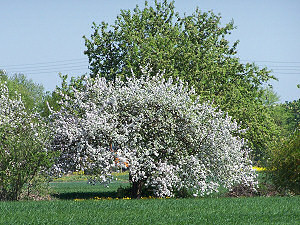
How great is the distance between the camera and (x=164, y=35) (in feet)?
94.2

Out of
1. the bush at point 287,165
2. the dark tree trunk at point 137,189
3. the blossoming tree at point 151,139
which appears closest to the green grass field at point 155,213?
the blossoming tree at point 151,139

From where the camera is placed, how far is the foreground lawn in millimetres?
12438

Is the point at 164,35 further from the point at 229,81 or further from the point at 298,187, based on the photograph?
the point at 298,187

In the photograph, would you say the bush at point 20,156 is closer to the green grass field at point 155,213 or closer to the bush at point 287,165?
the green grass field at point 155,213

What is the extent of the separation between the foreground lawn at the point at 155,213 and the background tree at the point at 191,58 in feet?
30.5

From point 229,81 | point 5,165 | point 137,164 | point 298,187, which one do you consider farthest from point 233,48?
point 5,165

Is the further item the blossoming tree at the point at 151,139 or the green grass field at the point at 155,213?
the blossoming tree at the point at 151,139

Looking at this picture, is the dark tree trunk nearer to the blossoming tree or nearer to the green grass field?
the blossoming tree

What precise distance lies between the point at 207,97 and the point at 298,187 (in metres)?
7.07

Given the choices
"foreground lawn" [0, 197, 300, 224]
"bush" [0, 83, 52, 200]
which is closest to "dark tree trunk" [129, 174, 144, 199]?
"bush" [0, 83, 52, 200]

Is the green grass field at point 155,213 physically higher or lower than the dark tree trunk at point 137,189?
lower

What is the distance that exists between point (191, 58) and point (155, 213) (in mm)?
13780

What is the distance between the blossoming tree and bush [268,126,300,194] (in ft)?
5.85

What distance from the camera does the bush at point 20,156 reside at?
1828cm
